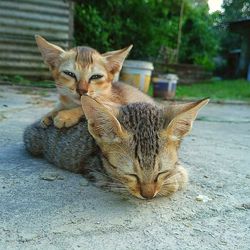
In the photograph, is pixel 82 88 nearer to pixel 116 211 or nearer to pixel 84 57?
pixel 84 57

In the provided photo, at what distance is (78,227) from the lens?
6.37 feet

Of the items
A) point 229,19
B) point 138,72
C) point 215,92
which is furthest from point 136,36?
point 229,19

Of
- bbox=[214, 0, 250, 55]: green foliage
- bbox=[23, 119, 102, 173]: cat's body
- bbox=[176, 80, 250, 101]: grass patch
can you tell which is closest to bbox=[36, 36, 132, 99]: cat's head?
bbox=[23, 119, 102, 173]: cat's body

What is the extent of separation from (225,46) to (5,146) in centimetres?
1969

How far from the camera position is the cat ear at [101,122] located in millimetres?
2154

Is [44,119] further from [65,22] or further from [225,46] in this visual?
[225,46]

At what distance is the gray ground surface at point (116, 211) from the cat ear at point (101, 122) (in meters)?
0.38

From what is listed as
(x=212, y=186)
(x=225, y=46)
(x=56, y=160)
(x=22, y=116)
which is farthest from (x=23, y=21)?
(x=225, y=46)

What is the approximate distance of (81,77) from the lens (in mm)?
3529

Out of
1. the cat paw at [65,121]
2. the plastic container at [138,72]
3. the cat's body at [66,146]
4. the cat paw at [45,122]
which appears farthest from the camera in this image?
the plastic container at [138,72]

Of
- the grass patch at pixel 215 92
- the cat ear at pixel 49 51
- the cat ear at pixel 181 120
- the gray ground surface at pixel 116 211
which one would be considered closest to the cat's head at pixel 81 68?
the cat ear at pixel 49 51

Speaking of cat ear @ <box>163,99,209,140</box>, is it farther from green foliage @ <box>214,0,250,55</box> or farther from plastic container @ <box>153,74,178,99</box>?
green foliage @ <box>214,0,250,55</box>

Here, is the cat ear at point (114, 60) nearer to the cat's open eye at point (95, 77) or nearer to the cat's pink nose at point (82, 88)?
the cat's open eye at point (95, 77)

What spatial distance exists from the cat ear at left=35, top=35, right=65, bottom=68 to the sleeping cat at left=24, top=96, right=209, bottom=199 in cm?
151
